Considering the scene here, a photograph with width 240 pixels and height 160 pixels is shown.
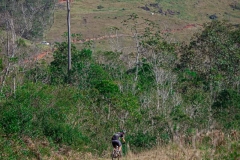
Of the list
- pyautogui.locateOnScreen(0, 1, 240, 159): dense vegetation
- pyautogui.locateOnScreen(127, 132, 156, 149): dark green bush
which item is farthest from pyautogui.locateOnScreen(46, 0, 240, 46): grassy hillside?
pyautogui.locateOnScreen(127, 132, 156, 149): dark green bush

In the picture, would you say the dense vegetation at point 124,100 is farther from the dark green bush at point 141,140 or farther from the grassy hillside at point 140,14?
the grassy hillside at point 140,14

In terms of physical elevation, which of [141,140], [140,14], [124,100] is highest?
[124,100]

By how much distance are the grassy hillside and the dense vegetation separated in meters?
22.8

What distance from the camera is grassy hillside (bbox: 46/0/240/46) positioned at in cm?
5303

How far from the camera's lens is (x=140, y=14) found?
59.2 m

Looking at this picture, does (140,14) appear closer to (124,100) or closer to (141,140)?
(124,100)

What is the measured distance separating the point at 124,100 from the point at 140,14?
1775 inches

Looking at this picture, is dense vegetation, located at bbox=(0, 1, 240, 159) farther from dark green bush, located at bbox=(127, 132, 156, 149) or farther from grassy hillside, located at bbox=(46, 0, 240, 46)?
grassy hillside, located at bbox=(46, 0, 240, 46)

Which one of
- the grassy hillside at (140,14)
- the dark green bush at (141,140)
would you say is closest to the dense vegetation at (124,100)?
the dark green bush at (141,140)

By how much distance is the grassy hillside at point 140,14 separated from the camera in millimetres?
53031

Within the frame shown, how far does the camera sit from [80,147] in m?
12.3

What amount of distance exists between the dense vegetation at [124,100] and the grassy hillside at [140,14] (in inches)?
897

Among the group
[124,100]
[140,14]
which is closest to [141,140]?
[124,100]

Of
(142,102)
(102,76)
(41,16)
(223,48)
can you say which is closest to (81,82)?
(102,76)
